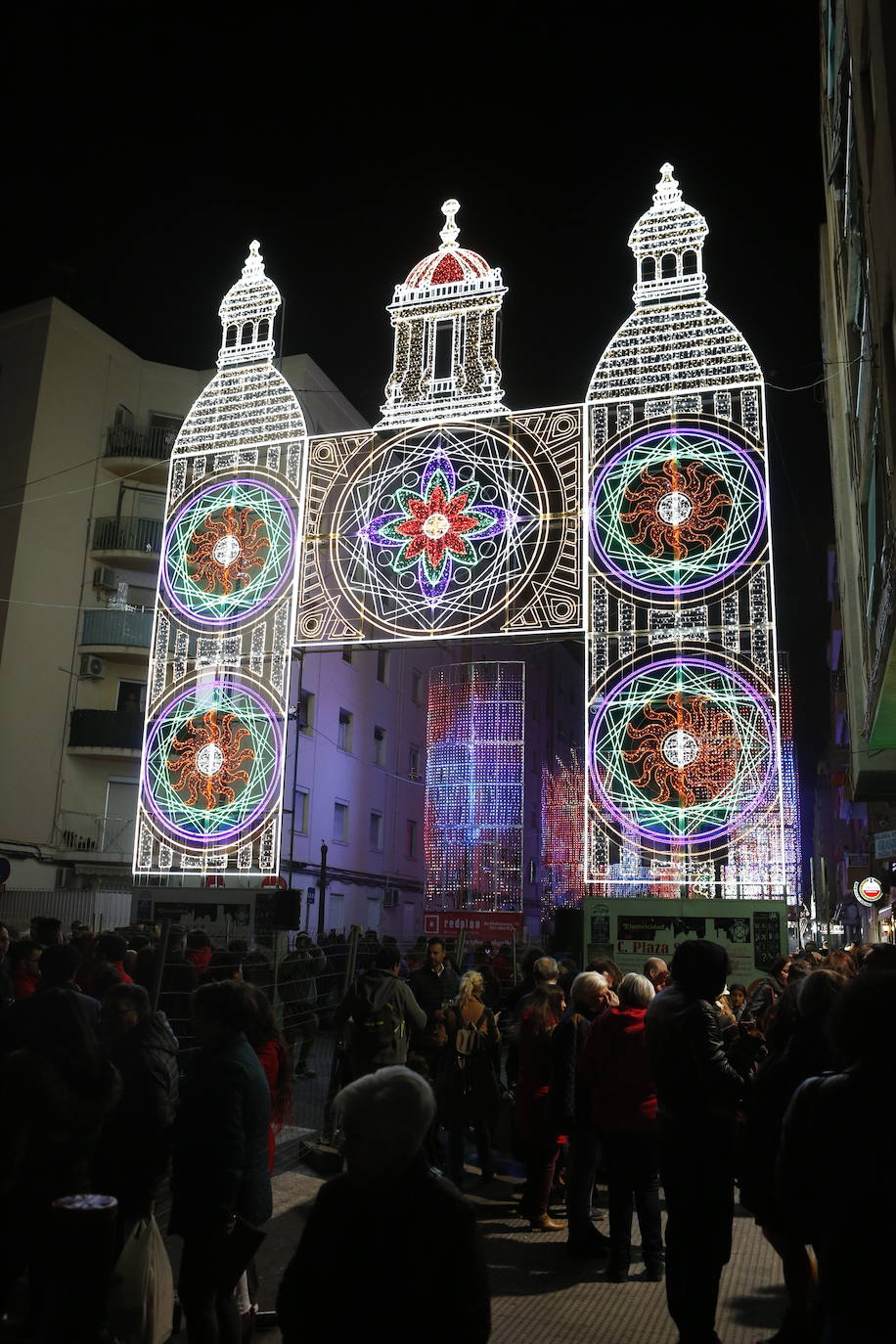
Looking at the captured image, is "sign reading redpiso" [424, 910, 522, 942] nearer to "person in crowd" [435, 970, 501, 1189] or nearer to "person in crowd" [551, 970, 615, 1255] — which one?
"person in crowd" [435, 970, 501, 1189]

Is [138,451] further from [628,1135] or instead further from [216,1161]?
[216,1161]

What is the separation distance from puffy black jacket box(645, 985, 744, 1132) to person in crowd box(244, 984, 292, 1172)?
2003 mm

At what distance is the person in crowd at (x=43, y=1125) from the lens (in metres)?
4.71

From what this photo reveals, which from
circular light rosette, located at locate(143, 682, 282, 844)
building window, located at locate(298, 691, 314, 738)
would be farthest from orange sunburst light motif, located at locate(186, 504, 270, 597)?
building window, located at locate(298, 691, 314, 738)

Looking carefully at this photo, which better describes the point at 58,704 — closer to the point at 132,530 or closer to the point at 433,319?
the point at 132,530

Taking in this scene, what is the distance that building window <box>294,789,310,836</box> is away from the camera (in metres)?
29.4

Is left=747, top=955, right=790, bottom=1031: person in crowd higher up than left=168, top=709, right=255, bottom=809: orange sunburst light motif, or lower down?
lower down

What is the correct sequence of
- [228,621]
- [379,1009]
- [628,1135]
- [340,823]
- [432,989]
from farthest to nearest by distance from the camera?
[340,823], [228,621], [432,989], [379,1009], [628,1135]

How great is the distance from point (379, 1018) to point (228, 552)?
1148 cm

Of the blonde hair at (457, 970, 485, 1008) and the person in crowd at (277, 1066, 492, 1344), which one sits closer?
the person in crowd at (277, 1066, 492, 1344)

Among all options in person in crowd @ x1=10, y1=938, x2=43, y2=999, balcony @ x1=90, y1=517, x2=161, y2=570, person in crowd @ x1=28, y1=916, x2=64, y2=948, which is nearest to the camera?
person in crowd @ x1=10, y1=938, x2=43, y2=999

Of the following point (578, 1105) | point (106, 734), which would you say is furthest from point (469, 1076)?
point (106, 734)

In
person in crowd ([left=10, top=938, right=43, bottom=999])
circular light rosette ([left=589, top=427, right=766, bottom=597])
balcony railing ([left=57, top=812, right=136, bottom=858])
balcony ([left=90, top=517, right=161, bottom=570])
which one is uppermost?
balcony ([left=90, top=517, right=161, bottom=570])

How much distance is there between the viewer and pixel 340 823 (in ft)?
107
